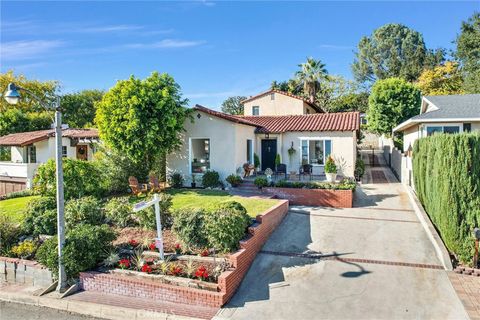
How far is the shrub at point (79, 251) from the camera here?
8.66m

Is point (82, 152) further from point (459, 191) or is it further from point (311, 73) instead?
point (459, 191)

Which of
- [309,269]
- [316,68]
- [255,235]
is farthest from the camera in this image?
[316,68]

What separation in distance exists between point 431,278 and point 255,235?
474 cm

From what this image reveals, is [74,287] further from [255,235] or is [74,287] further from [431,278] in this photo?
[431,278]

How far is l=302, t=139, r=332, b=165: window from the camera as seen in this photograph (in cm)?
2036

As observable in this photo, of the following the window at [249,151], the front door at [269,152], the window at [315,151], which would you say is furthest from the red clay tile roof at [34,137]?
the window at [315,151]

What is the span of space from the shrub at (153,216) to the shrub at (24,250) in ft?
10.8

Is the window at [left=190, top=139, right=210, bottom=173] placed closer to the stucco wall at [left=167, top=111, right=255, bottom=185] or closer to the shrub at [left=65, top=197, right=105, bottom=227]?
the stucco wall at [left=167, top=111, right=255, bottom=185]

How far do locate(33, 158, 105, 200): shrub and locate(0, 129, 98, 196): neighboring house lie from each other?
10.00 m

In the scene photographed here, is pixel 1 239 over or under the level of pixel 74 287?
over

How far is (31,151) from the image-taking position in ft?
87.7

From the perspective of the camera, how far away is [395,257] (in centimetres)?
948

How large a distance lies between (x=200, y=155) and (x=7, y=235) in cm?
1041

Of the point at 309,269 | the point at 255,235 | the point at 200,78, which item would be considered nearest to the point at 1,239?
the point at 255,235
